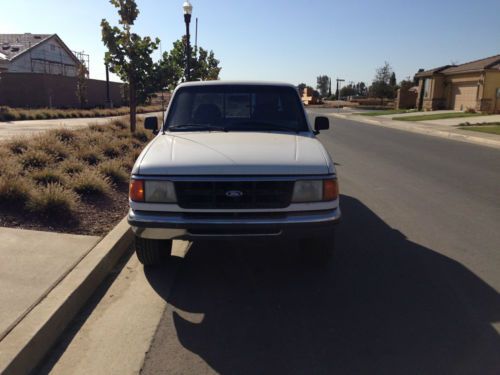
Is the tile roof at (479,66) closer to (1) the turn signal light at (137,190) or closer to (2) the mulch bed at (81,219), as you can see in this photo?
(2) the mulch bed at (81,219)

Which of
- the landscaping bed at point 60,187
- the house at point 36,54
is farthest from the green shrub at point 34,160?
the house at point 36,54

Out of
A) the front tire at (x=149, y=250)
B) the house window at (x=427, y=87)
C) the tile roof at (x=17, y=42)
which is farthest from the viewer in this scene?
the tile roof at (x=17, y=42)

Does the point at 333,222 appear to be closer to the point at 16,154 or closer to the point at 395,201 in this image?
the point at 395,201

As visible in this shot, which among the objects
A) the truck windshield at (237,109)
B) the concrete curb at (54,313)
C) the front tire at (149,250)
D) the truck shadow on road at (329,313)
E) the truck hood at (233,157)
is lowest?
the truck shadow on road at (329,313)

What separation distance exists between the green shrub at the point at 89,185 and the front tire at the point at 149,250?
2498 millimetres

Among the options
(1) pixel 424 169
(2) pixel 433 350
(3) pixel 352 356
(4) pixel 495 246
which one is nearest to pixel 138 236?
(3) pixel 352 356

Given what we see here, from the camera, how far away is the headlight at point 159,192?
389 cm

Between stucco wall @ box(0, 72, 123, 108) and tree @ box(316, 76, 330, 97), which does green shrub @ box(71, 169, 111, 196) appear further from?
tree @ box(316, 76, 330, 97)

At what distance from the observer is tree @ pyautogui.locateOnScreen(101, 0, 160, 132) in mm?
14414

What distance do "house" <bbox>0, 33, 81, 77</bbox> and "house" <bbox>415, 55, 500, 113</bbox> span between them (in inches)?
1444

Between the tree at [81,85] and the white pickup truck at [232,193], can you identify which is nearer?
the white pickup truck at [232,193]

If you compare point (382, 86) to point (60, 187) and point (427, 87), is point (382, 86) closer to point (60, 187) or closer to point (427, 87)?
point (427, 87)

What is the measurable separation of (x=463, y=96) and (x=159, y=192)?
4251 centimetres

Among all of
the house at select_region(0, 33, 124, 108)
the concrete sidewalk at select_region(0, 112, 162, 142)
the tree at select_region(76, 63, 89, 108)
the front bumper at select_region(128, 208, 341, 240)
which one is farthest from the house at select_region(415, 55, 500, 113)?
the front bumper at select_region(128, 208, 341, 240)
